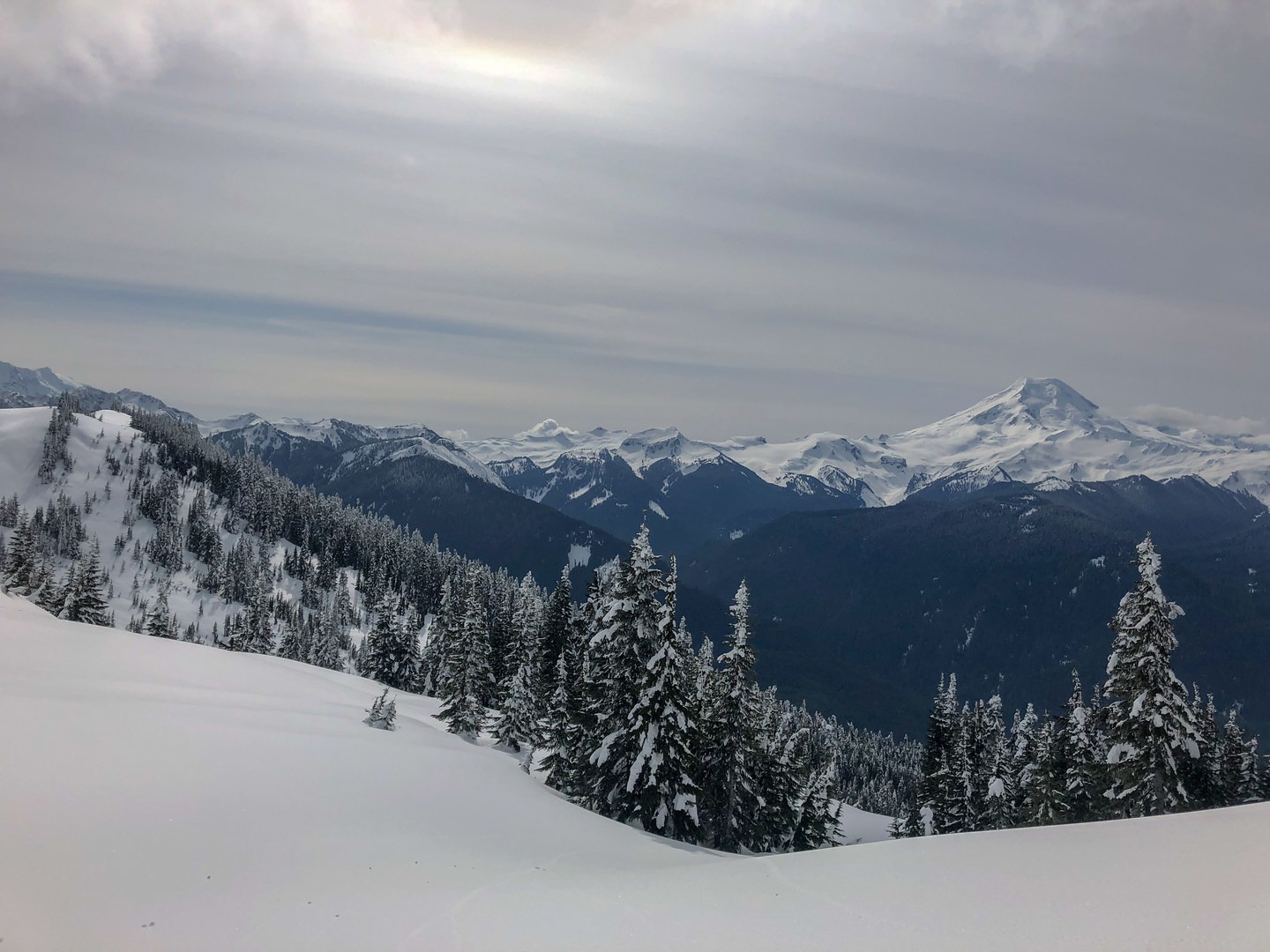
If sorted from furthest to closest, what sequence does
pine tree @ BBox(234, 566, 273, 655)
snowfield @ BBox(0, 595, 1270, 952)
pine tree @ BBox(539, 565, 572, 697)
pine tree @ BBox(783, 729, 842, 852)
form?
pine tree @ BBox(234, 566, 273, 655) < pine tree @ BBox(539, 565, 572, 697) < pine tree @ BBox(783, 729, 842, 852) < snowfield @ BBox(0, 595, 1270, 952)

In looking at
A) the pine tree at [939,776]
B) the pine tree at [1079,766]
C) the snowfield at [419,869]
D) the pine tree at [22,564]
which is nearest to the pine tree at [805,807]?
the pine tree at [939,776]

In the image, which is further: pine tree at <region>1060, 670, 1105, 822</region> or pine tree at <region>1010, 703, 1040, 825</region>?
pine tree at <region>1010, 703, 1040, 825</region>

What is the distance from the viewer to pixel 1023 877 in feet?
45.1

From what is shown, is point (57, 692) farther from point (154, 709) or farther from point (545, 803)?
point (545, 803)

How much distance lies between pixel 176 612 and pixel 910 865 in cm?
18730

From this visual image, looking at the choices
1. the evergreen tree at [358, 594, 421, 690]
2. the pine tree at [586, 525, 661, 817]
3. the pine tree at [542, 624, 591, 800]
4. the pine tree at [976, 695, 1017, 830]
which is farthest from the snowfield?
the evergreen tree at [358, 594, 421, 690]

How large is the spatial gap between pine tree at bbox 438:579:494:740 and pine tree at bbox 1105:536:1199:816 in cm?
3565

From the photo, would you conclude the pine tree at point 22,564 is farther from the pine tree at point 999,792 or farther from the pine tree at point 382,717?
the pine tree at point 999,792

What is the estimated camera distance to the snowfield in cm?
1056

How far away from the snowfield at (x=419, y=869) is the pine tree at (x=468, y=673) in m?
26.0

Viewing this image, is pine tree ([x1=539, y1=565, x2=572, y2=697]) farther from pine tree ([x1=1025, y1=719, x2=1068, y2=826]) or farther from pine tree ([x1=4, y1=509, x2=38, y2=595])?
pine tree ([x1=4, y1=509, x2=38, y2=595])

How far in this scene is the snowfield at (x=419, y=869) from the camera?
1056 centimetres

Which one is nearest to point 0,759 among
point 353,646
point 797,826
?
point 797,826

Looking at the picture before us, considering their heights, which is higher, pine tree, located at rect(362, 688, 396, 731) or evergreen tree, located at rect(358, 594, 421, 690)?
pine tree, located at rect(362, 688, 396, 731)
